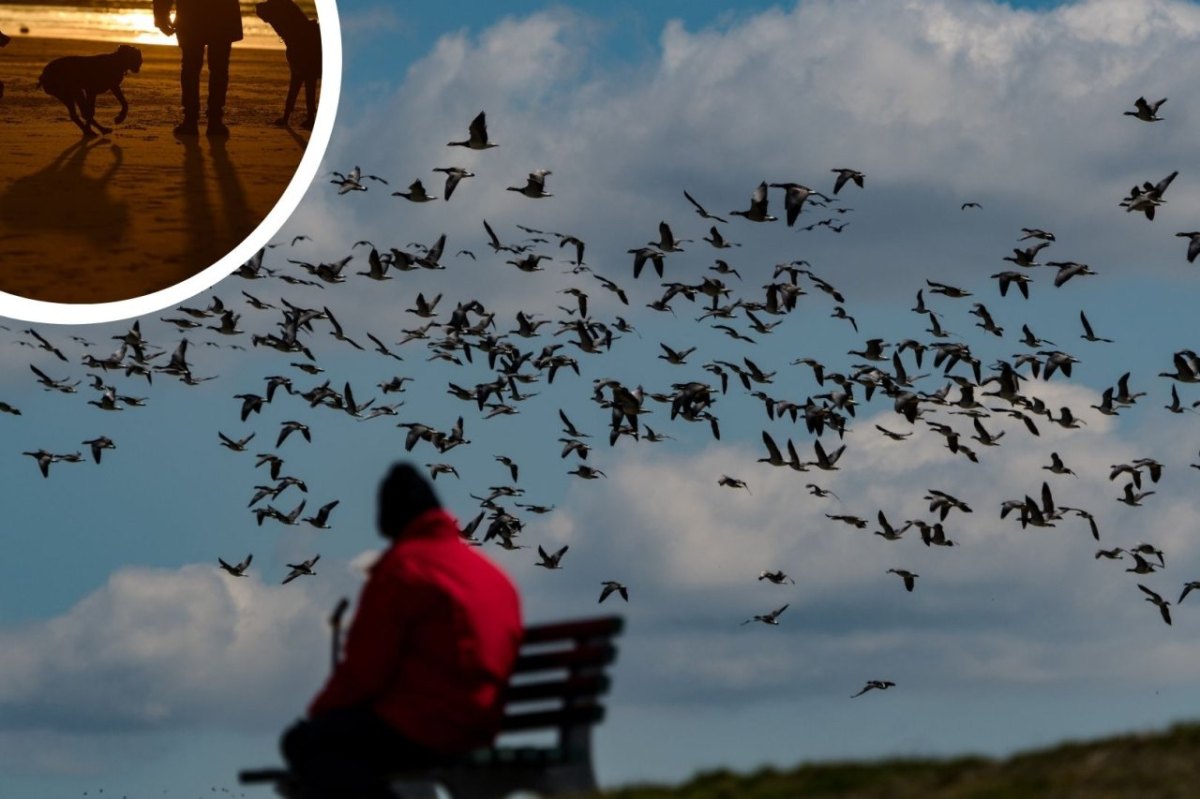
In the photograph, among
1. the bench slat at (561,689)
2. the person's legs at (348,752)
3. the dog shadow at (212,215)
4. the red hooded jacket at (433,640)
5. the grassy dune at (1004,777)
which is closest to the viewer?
the red hooded jacket at (433,640)

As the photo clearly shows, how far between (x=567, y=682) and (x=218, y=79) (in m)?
19.1

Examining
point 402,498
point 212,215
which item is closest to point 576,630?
point 402,498

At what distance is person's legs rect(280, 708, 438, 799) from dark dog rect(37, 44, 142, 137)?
22.7m

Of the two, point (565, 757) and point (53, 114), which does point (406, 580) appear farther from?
point (53, 114)

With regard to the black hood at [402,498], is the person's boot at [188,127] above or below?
above

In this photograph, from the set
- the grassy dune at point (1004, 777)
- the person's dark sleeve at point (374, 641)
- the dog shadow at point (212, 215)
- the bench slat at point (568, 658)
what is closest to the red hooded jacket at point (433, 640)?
the person's dark sleeve at point (374, 641)

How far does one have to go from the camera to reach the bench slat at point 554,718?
11477mm

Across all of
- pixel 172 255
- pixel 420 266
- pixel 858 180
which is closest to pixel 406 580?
pixel 172 255

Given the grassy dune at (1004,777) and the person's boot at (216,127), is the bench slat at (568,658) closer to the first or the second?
the grassy dune at (1004,777)

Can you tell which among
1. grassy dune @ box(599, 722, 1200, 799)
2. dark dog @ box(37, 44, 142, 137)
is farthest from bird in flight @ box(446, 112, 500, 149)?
grassy dune @ box(599, 722, 1200, 799)

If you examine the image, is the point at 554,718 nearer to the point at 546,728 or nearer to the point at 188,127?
the point at 546,728

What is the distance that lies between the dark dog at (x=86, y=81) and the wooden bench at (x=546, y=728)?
22253 millimetres

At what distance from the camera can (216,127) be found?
29516mm

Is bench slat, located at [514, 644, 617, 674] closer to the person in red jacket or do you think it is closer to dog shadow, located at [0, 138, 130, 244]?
the person in red jacket
